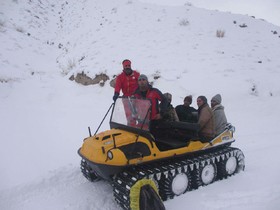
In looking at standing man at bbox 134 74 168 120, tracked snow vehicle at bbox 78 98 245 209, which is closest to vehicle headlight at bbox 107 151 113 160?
tracked snow vehicle at bbox 78 98 245 209

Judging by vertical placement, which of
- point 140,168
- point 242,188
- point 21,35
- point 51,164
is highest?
point 21,35

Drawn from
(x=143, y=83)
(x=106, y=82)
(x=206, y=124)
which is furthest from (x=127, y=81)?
(x=106, y=82)

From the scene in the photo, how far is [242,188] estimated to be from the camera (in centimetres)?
544

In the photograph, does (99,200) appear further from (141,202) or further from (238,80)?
(238,80)

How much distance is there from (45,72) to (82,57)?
6.95 ft

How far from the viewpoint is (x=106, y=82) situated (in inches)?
504

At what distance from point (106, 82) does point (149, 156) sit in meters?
8.25

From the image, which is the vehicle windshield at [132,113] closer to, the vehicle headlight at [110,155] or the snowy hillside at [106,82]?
the vehicle headlight at [110,155]

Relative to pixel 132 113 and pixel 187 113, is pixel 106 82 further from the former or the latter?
pixel 132 113

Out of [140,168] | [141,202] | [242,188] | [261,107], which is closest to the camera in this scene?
[141,202]

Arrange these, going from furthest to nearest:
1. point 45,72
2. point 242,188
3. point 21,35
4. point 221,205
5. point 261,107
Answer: point 21,35
point 45,72
point 261,107
point 242,188
point 221,205

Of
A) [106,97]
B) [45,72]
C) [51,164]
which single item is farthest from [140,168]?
[45,72]

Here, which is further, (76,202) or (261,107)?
(261,107)

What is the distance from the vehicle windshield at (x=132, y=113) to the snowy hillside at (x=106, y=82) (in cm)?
138
